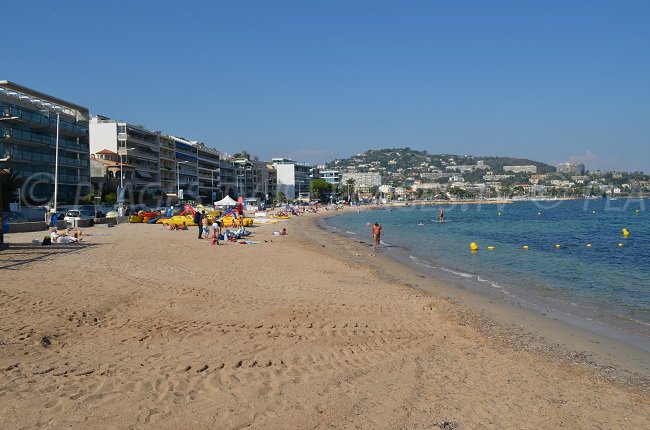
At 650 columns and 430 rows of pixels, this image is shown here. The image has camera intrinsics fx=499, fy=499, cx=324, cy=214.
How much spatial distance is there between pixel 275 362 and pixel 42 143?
50.7 metres

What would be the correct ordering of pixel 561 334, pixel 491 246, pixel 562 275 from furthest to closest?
1. pixel 491 246
2. pixel 562 275
3. pixel 561 334

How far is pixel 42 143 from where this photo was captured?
49.1 metres

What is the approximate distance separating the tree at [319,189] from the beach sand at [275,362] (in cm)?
14249

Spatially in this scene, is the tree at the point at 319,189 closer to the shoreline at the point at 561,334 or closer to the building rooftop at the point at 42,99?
the building rooftop at the point at 42,99

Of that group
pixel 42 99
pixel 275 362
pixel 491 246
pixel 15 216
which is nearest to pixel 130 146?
pixel 42 99

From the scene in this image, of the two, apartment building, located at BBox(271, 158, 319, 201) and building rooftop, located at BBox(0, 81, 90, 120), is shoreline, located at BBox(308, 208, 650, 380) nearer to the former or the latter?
building rooftop, located at BBox(0, 81, 90, 120)

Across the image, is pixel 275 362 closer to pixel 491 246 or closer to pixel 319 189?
pixel 491 246

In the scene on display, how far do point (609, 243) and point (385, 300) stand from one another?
92.9 ft

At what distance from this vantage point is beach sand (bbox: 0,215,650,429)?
5562 mm

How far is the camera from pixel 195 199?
9694cm

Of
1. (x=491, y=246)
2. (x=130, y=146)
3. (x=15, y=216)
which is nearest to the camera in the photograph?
(x=491, y=246)

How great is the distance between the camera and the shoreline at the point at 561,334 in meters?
8.67

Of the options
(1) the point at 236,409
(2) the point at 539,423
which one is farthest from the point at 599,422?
(1) the point at 236,409

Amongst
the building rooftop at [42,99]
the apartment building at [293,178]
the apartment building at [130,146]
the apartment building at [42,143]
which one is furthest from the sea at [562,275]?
the apartment building at [293,178]
